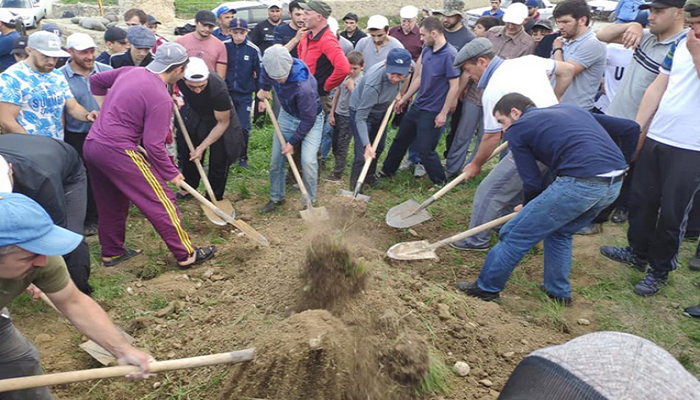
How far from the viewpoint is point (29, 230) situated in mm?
2023

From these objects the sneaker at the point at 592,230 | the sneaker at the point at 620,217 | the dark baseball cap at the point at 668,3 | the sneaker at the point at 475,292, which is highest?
the dark baseball cap at the point at 668,3

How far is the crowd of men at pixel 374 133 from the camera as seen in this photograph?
3.40 m

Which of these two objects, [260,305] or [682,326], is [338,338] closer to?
[260,305]

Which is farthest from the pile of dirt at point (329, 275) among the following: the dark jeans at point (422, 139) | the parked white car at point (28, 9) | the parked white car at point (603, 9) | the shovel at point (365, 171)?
the parked white car at point (603, 9)

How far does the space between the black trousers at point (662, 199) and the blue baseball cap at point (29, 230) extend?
4.01 meters

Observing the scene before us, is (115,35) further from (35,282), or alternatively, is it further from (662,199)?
(662,199)

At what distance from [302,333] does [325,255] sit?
0.87 meters

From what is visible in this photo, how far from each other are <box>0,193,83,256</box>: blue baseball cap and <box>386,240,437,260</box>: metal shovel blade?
2.78m

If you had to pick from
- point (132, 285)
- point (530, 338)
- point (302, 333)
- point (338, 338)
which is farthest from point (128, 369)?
point (530, 338)

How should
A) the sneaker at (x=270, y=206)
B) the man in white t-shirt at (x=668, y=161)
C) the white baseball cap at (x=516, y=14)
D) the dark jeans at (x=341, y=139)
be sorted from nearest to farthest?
the man in white t-shirt at (x=668, y=161)
the sneaker at (x=270, y=206)
the white baseball cap at (x=516, y=14)
the dark jeans at (x=341, y=139)

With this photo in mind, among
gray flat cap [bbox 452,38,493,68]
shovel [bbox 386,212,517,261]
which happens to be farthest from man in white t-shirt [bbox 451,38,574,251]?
shovel [bbox 386,212,517,261]

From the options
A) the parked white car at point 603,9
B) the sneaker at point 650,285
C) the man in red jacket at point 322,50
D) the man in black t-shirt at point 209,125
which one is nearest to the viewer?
the sneaker at point 650,285

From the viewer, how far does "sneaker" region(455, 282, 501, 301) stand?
399 cm

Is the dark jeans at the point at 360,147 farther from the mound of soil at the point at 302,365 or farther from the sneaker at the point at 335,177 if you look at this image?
the mound of soil at the point at 302,365
